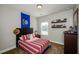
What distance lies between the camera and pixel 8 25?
266 cm

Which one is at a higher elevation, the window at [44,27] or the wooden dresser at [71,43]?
the window at [44,27]

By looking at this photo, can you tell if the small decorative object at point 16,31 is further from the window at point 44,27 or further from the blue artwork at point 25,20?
the window at point 44,27

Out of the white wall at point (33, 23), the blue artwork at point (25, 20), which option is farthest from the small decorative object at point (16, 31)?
the white wall at point (33, 23)

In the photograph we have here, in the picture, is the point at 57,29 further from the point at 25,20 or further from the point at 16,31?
the point at 16,31

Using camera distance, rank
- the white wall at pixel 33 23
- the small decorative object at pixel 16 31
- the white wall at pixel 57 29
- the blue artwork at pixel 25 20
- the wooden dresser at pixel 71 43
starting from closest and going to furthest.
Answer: the wooden dresser at pixel 71 43
the small decorative object at pixel 16 31
the white wall at pixel 57 29
the blue artwork at pixel 25 20
the white wall at pixel 33 23

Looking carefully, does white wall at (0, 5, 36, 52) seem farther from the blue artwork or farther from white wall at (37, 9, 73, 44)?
white wall at (37, 9, 73, 44)

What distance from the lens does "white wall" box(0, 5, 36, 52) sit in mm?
2430

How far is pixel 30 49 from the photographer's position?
2.30 meters

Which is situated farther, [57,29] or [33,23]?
[33,23]

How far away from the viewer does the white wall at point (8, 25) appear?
2.43m

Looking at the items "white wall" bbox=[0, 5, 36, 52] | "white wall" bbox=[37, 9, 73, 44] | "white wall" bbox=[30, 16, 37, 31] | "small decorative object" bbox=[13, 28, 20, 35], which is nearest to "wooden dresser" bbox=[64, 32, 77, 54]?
"white wall" bbox=[37, 9, 73, 44]

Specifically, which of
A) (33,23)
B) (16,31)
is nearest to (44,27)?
(33,23)
